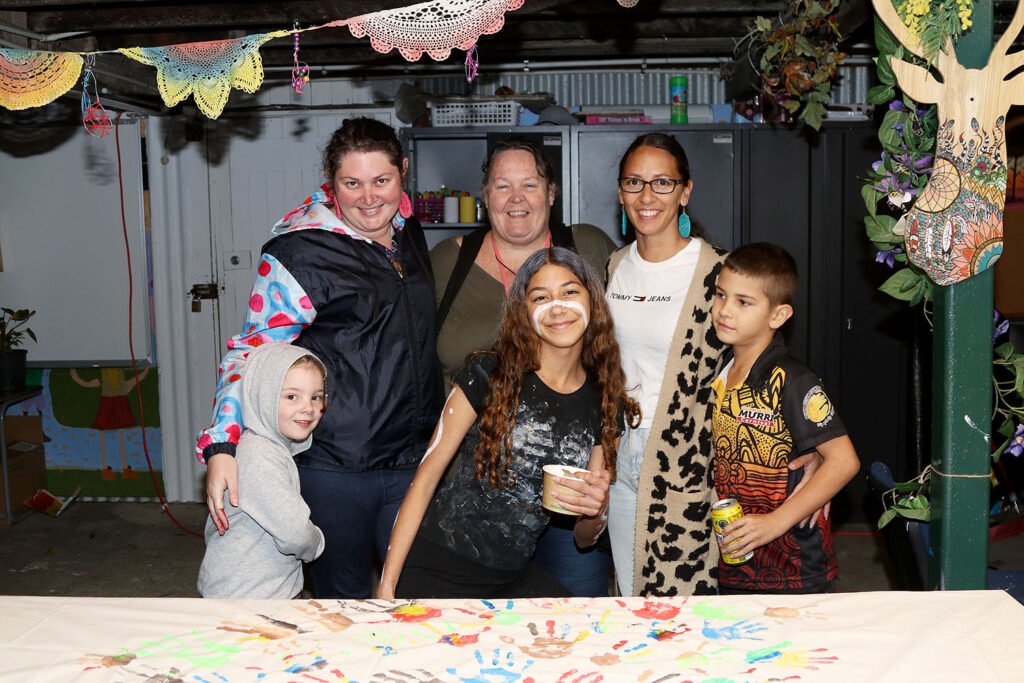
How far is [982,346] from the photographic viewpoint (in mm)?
2115

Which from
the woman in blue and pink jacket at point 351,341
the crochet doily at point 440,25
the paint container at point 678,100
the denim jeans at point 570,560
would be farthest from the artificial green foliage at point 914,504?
the paint container at point 678,100

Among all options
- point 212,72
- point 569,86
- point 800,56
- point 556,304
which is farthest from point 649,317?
point 569,86

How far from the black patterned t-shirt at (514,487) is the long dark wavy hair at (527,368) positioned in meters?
0.03

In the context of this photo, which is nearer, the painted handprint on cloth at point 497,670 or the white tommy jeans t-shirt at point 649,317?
the painted handprint on cloth at point 497,670

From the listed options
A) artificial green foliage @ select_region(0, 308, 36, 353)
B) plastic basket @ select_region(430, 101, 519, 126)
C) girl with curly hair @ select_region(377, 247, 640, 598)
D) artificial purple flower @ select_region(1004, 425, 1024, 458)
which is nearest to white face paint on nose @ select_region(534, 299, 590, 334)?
girl with curly hair @ select_region(377, 247, 640, 598)

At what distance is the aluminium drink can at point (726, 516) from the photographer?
2021mm

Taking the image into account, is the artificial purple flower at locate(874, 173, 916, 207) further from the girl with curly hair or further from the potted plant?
the potted plant

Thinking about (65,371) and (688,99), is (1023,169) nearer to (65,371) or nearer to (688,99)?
(688,99)

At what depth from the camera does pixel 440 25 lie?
2088mm

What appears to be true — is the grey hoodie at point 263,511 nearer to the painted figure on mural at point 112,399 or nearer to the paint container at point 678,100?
the paint container at point 678,100

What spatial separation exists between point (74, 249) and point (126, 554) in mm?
2036

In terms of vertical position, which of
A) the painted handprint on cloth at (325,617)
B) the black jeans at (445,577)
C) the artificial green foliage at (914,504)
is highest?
the artificial green foliage at (914,504)

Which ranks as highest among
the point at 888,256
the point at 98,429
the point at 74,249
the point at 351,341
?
the point at 74,249

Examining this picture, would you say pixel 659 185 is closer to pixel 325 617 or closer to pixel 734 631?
pixel 734 631
